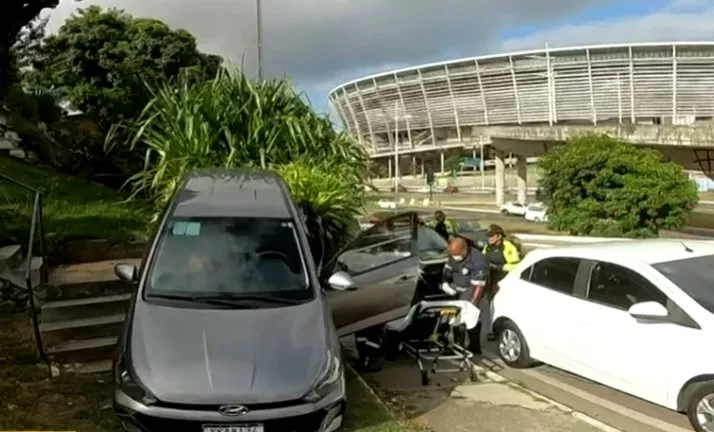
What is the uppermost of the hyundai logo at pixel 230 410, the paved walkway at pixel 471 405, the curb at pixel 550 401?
the hyundai logo at pixel 230 410

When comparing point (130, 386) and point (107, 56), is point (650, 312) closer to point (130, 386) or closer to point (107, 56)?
point (130, 386)

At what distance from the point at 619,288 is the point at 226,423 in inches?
159

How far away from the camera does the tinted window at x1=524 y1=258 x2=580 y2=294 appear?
8070 millimetres

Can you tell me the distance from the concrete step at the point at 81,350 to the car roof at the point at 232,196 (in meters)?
1.65

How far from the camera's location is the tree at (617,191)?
2664 centimetres

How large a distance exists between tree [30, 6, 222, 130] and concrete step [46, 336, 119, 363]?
22.8 m

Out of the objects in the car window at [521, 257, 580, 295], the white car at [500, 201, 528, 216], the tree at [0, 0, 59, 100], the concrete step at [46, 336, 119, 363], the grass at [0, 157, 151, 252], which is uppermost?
the tree at [0, 0, 59, 100]

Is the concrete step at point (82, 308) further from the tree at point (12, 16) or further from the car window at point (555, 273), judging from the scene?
the tree at point (12, 16)

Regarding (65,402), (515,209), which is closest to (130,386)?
(65,402)

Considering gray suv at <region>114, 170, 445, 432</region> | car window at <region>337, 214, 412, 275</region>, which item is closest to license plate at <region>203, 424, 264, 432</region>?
gray suv at <region>114, 170, 445, 432</region>

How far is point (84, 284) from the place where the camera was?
830 centimetres

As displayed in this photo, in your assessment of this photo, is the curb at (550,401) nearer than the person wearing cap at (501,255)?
Yes

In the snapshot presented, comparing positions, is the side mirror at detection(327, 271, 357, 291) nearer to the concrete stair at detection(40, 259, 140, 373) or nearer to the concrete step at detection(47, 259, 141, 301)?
the concrete stair at detection(40, 259, 140, 373)

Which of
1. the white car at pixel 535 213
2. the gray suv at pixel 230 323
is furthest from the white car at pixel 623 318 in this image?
the white car at pixel 535 213
